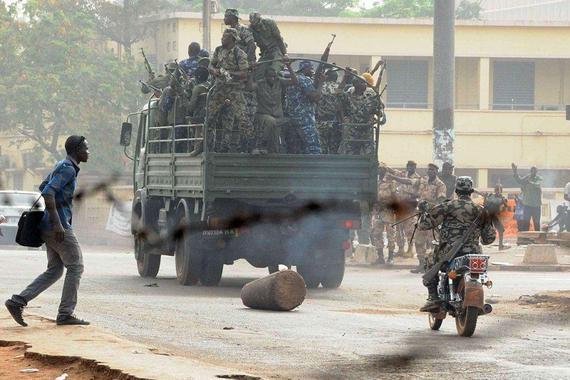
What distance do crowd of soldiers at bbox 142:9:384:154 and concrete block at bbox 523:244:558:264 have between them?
7.95m

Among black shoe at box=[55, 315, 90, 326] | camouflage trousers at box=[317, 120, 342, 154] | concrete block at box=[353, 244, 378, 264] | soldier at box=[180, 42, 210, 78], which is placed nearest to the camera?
black shoe at box=[55, 315, 90, 326]

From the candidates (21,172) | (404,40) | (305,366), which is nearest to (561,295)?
(305,366)

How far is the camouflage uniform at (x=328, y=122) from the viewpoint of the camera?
70.0ft

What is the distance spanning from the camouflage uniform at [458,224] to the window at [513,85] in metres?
42.4

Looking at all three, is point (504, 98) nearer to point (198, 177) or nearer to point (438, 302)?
point (198, 177)

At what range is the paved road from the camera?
11781mm

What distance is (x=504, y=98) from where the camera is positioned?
57.3 m

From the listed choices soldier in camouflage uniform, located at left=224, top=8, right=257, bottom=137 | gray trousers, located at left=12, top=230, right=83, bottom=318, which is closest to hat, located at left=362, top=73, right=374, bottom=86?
soldier in camouflage uniform, located at left=224, top=8, right=257, bottom=137

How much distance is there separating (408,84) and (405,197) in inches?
1184

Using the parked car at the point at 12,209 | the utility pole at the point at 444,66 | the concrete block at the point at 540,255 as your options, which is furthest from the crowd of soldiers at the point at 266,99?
the parked car at the point at 12,209

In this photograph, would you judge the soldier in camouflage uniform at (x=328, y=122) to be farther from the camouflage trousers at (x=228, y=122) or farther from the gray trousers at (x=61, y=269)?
the gray trousers at (x=61, y=269)

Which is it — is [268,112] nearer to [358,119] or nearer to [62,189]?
[358,119]

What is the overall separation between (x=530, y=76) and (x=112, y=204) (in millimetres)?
17136

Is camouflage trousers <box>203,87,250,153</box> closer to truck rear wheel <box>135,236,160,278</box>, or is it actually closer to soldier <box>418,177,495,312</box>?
truck rear wheel <box>135,236,160,278</box>
